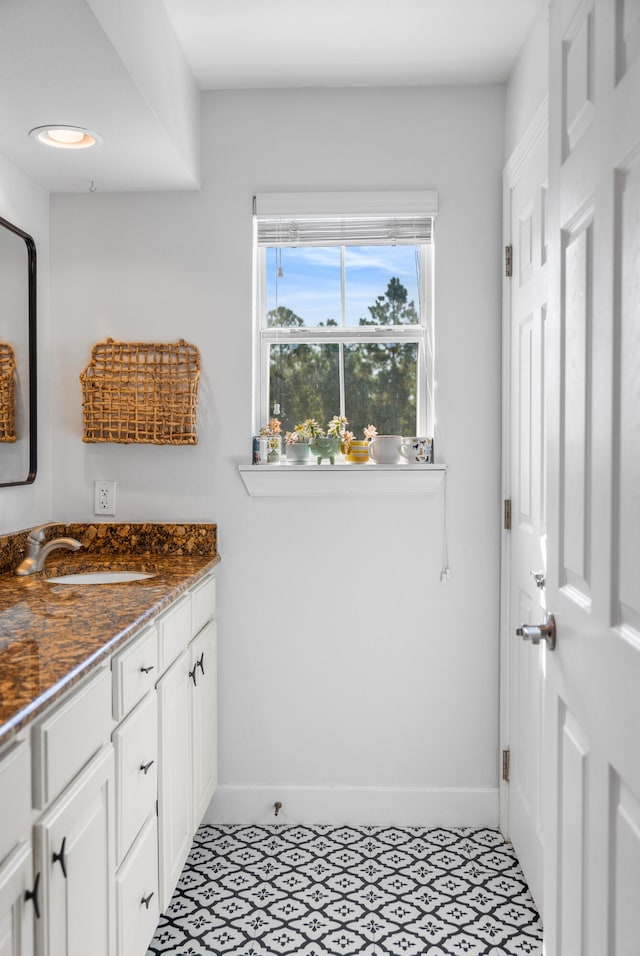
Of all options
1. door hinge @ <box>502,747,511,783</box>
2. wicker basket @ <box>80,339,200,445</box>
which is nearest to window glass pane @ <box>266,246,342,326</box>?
wicker basket @ <box>80,339,200,445</box>

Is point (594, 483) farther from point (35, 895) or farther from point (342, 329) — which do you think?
point (342, 329)

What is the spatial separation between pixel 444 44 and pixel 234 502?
5.41ft

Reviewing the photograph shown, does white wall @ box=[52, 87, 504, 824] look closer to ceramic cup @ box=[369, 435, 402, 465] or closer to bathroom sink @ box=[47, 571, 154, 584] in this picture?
ceramic cup @ box=[369, 435, 402, 465]

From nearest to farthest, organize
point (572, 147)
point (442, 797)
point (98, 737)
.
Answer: point (572, 147), point (98, 737), point (442, 797)

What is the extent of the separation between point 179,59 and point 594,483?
2.00 m

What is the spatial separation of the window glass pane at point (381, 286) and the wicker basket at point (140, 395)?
64 centimetres

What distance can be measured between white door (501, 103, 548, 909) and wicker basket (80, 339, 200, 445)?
110 centimetres

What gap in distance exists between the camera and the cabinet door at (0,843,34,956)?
1065 mm

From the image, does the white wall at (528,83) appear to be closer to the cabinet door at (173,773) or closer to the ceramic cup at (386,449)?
the ceramic cup at (386,449)

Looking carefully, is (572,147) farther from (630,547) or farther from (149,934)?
(149,934)

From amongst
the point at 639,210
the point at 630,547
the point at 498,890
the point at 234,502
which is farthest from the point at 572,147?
the point at 498,890

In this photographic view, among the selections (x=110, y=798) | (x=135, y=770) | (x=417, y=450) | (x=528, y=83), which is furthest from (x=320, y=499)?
(x=528, y=83)

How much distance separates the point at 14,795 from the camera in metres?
1.10

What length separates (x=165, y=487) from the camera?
2.71 metres
